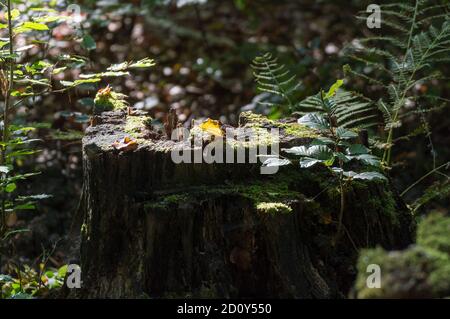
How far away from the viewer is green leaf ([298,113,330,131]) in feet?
9.42

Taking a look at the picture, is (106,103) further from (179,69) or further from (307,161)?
(179,69)

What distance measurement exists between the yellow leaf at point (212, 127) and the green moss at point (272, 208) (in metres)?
0.50

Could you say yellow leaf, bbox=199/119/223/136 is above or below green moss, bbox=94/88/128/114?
above

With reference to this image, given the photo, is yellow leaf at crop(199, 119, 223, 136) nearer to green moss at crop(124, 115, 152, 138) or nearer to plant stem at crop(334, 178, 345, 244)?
green moss at crop(124, 115, 152, 138)

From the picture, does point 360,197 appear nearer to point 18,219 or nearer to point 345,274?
point 345,274

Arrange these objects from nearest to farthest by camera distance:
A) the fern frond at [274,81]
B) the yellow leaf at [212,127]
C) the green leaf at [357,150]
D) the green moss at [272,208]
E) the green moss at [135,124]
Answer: the green moss at [272,208]
the green leaf at [357,150]
the yellow leaf at [212,127]
the green moss at [135,124]
the fern frond at [274,81]

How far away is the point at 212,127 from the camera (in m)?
3.12

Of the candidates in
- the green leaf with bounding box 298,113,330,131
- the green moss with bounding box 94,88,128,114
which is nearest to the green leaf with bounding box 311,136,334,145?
the green leaf with bounding box 298,113,330,131

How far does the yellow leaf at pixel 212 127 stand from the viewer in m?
3.06

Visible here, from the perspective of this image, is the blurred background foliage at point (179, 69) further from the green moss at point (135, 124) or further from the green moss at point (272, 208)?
the green moss at point (272, 208)

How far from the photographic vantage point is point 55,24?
4.47 meters

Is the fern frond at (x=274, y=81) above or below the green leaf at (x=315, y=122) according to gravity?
below

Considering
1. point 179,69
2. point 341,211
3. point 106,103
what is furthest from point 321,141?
point 179,69

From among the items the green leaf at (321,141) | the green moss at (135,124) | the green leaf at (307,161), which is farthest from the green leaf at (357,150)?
the green moss at (135,124)
